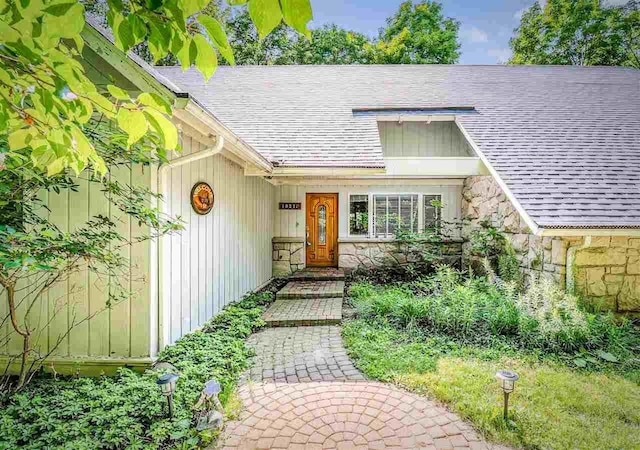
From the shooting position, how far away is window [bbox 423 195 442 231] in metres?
8.49

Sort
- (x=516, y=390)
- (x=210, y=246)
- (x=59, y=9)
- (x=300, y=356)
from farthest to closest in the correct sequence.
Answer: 1. (x=210, y=246)
2. (x=300, y=356)
3. (x=516, y=390)
4. (x=59, y=9)

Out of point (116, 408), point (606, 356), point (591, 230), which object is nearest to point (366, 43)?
point (591, 230)

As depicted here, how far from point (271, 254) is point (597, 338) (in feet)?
21.3

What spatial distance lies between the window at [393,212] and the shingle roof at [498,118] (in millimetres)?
2032

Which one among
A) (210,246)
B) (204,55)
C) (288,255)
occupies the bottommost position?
(288,255)

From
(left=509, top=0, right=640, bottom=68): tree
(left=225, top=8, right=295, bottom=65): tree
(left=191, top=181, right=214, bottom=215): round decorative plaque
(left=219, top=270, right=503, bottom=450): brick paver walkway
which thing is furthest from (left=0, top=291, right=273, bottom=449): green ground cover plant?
(left=509, top=0, right=640, bottom=68): tree

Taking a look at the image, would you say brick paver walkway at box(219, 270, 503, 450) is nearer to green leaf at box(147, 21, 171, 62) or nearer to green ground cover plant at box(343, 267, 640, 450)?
green ground cover plant at box(343, 267, 640, 450)

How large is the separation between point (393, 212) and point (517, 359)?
5137 millimetres

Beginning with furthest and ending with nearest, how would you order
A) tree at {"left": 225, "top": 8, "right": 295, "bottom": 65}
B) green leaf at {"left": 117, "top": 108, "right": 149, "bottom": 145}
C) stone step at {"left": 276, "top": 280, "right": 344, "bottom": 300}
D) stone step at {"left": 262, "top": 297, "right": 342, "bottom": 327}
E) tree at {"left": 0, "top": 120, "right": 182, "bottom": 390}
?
1. tree at {"left": 225, "top": 8, "right": 295, "bottom": 65}
2. stone step at {"left": 276, "top": 280, "right": 344, "bottom": 300}
3. stone step at {"left": 262, "top": 297, "right": 342, "bottom": 327}
4. tree at {"left": 0, "top": 120, "right": 182, "bottom": 390}
5. green leaf at {"left": 117, "top": 108, "right": 149, "bottom": 145}

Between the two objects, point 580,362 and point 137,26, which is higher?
point 137,26

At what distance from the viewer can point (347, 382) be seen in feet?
11.0

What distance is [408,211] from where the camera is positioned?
28.0ft

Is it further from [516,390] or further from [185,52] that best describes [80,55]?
[516,390]

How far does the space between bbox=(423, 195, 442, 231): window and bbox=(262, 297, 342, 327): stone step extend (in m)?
3.72
